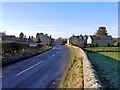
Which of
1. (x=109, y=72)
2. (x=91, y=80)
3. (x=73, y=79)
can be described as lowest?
(x=109, y=72)

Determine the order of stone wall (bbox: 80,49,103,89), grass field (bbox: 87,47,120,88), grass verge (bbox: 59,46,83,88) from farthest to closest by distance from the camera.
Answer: grass field (bbox: 87,47,120,88), grass verge (bbox: 59,46,83,88), stone wall (bbox: 80,49,103,89)

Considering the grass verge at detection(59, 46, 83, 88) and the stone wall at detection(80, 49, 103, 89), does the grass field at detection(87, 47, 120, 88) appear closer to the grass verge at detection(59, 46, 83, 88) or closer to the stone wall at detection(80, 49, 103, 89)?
the stone wall at detection(80, 49, 103, 89)

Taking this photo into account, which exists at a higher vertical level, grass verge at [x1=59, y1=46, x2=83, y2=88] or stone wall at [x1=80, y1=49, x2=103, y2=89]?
stone wall at [x1=80, y1=49, x2=103, y2=89]

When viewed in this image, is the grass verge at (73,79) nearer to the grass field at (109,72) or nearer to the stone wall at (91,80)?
the stone wall at (91,80)

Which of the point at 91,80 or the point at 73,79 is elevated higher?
the point at 91,80

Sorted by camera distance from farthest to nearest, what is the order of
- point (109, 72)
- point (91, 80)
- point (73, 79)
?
1. point (109, 72)
2. point (73, 79)
3. point (91, 80)

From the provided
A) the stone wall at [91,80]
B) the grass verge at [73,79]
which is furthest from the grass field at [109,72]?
the grass verge at [73,79]

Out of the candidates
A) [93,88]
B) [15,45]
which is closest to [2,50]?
Answer: [15,45]

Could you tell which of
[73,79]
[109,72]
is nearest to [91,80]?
[73,79]

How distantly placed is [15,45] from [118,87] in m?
29.7

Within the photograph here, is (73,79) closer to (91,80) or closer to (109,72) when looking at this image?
(91,80)

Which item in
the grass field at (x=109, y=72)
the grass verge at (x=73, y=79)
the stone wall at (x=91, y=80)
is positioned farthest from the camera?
the grass field at (x=109, y=72)

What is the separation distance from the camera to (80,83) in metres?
13.3

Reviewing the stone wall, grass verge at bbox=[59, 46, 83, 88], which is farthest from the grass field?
grass verge at bbox=[59, 46, 83, 88]
